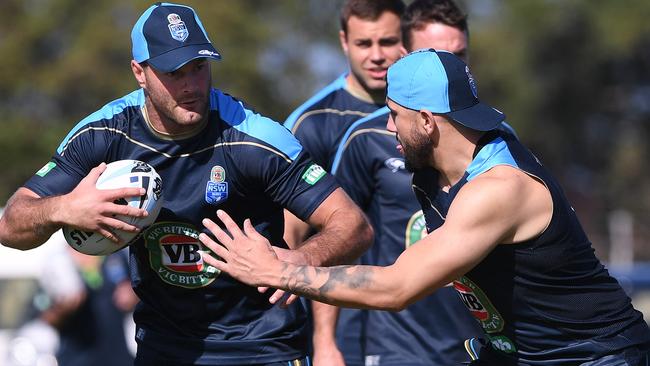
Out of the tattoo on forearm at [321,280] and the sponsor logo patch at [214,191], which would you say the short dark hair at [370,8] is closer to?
the sponsor logo patch at [214,191]

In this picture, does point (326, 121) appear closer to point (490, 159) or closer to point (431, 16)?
point (431, 16)

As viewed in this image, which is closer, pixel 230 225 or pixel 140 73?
pixel 230 225

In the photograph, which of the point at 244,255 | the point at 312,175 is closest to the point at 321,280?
the point at 244,255

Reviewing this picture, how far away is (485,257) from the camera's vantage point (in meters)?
5.12

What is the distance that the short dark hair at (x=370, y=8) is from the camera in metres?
7.45

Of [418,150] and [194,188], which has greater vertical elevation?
[418,150]

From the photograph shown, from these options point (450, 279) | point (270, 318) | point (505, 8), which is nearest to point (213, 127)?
point (270, 318)

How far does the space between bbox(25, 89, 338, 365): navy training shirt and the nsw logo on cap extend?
41 centimetres

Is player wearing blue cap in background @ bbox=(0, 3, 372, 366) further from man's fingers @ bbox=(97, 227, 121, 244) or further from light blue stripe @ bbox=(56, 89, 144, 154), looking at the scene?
man's fingers @ bbox=(97, 227, 121, 244)

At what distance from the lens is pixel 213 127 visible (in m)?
5.70

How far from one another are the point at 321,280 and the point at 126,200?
99 centimetres

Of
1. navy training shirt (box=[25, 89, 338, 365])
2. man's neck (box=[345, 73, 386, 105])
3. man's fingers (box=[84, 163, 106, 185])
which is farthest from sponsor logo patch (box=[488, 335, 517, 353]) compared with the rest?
man's neck (box=[345, 73, 386, 105])

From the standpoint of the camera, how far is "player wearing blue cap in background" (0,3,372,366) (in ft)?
18.4

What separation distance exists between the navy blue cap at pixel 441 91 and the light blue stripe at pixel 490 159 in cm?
10
